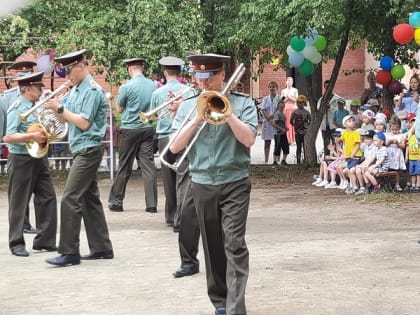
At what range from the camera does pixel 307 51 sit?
48.0 ft

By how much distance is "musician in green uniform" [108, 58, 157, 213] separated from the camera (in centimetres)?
1019

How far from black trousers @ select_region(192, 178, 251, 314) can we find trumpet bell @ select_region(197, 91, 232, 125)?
53 cm

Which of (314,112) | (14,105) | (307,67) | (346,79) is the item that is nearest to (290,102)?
(314,112)

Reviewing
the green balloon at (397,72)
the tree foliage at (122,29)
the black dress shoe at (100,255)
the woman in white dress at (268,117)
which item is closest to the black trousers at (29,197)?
the black dress shoe at (100,255)

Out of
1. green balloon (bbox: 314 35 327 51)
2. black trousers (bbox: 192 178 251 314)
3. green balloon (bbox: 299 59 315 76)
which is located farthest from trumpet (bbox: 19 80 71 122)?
green balloon (bbox: 299 59 315 76)

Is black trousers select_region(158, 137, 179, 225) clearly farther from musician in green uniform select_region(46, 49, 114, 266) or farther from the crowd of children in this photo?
the crowd of children

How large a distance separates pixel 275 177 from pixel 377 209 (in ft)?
14.3

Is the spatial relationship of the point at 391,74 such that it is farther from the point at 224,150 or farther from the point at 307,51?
the point at 224,150

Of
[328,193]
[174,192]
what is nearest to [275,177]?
[328,193]

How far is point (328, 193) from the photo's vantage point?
40.3 ft

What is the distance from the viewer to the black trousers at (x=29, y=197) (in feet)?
25.2

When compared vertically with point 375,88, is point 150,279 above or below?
below

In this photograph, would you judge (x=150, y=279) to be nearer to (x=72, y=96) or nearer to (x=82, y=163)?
(x=82, y=163)

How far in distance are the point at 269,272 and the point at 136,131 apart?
13.5ft
